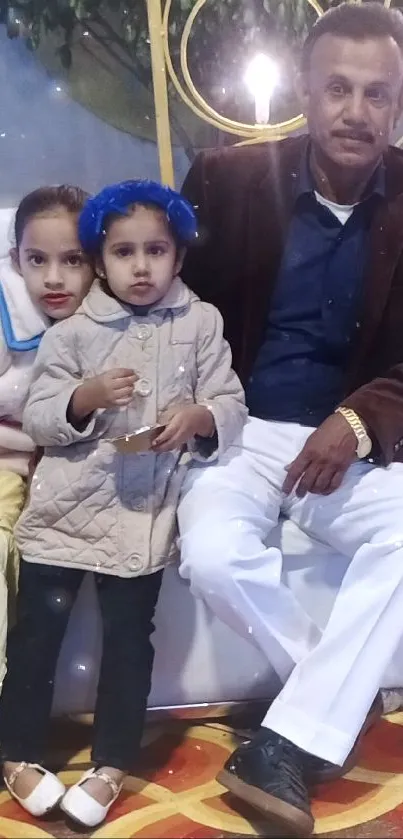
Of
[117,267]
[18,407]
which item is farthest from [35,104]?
[18,407]

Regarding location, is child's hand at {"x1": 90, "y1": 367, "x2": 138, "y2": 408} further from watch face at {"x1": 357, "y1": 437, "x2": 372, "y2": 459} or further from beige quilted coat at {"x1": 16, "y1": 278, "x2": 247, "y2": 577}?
watch face at {"x1": 357, "y1": 437, "x2": 372, "y2": 459}

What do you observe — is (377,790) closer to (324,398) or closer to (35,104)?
(324,398)

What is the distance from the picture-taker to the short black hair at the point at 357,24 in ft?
3.74

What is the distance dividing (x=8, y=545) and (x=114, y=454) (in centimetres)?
17

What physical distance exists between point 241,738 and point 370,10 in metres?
0.99

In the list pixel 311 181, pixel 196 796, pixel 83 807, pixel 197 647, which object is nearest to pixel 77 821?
pixel 83 807

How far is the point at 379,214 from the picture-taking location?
1165mm

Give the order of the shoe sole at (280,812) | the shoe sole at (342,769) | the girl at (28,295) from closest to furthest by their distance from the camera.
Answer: the shoe sole at (280,812) < the shoe sole at (342,769) < the girl at (28,295)

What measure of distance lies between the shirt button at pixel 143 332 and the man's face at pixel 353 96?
1.18ft

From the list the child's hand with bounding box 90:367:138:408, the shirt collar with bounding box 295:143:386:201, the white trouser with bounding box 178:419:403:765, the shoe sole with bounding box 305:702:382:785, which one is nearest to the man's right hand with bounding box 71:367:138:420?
the child's hand with bounding box 90:367:138:408

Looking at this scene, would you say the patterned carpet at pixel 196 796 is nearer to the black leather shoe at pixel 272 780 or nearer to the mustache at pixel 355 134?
the black leather shoe at pixel 272 780

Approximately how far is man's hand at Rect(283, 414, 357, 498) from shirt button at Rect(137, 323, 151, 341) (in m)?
0.25

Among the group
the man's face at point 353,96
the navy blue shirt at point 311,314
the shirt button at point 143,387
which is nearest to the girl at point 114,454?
the shirt button at point 143,387

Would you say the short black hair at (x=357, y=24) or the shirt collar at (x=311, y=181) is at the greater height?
the short black hair at (x=357, y=24)
